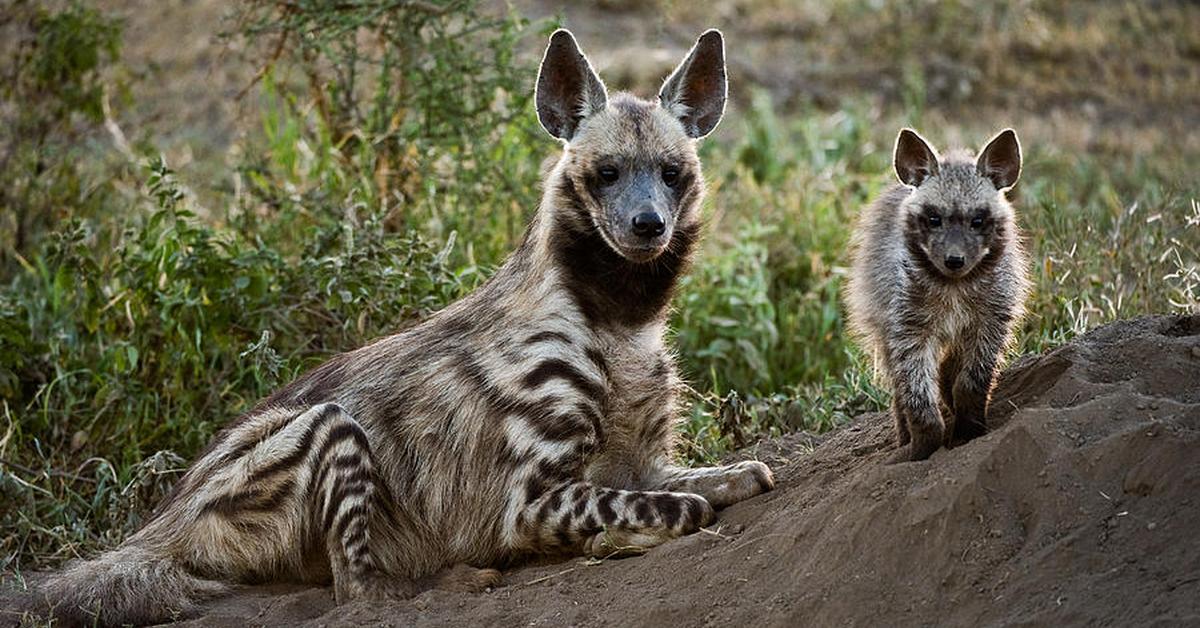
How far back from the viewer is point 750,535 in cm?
479

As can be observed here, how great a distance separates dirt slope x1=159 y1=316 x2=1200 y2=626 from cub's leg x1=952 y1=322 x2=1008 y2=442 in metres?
0.13

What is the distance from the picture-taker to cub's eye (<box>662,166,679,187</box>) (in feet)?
18.2

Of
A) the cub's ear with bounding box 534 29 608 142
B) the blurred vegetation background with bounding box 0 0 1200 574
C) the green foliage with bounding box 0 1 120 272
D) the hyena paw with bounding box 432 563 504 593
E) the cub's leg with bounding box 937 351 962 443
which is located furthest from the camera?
the green foliage with bounding box 0 1 120 272

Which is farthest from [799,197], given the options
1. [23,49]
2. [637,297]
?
[23,49]

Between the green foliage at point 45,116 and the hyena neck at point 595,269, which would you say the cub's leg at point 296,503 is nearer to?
the hyena neck at point 595,269

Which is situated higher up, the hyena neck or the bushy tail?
the hyena neck

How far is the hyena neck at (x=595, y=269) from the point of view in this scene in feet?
18.0

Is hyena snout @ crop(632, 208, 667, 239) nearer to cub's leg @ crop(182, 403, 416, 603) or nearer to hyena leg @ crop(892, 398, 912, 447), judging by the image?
hyena leg @ crop(892, 398, 912, 447)

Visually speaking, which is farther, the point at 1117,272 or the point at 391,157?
the point at 391,157

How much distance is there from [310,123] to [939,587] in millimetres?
6655

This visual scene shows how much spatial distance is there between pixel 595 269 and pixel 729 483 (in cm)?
87

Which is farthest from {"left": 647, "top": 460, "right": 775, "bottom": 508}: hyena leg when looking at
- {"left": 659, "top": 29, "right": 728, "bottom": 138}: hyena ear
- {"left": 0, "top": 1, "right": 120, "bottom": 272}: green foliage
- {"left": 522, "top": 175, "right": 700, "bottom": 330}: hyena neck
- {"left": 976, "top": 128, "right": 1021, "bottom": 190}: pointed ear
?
{"left": 0, "top": 1, "right": 120, "bottom": 272}: green foliage

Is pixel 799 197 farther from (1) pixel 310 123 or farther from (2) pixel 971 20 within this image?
(2) pixel 971 20

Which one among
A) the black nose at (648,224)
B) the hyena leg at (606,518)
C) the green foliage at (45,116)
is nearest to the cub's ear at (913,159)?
the black nose at (648,224)
